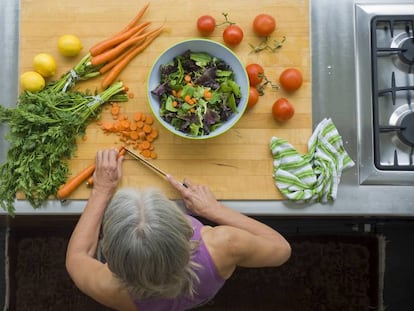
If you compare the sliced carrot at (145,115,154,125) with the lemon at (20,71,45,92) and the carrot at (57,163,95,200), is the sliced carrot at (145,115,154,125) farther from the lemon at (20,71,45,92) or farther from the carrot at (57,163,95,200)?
the lemon at (20,71,45,92)

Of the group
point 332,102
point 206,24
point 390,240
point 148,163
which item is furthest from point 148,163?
point 390,240

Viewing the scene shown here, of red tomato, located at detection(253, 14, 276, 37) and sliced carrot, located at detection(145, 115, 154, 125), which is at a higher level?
red tomato, located at detection(253, 14, 276, 37)

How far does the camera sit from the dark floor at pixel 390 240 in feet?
6.11

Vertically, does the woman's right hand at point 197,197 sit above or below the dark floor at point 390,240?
above

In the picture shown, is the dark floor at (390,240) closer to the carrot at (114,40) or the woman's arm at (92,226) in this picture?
the woman's arm at (92,226)

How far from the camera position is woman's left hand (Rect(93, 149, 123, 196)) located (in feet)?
4.21

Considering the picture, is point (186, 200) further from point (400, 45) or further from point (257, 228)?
point (400, 45)

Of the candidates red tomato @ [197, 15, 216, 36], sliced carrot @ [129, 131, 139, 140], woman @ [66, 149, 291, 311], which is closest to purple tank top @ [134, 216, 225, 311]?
woman @ [66, 149, 291, 311]

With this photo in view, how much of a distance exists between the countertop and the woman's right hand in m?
0.06

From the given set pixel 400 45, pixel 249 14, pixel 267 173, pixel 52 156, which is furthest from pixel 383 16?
pixel 52 156

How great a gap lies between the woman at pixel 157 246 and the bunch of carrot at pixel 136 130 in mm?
62

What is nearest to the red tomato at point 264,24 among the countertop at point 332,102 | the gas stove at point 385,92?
the countertop at point 332,102

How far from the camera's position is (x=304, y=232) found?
1871 millimetres

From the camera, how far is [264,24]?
129 centimetres
